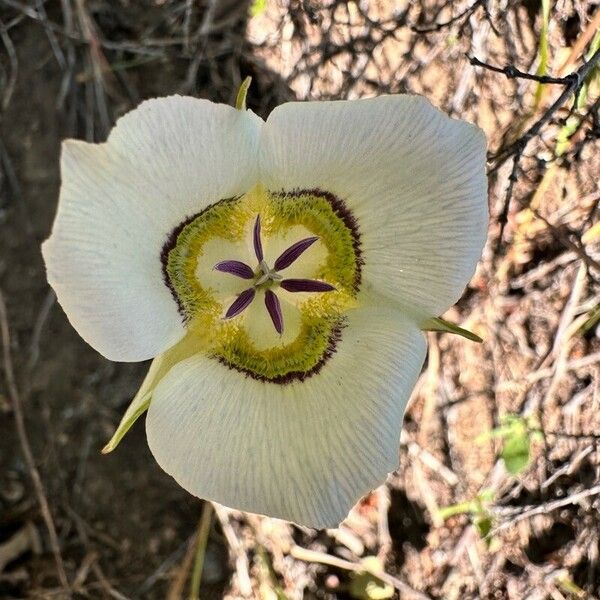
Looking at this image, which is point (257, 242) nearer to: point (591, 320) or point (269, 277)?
point (269, 277)

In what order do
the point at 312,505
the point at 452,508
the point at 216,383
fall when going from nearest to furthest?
the point at 312,505 → the point at 216,383 → the point at 452,508

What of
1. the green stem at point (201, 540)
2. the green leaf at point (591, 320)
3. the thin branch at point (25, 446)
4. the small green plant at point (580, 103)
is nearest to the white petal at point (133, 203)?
the small green plant at point (580, 103)

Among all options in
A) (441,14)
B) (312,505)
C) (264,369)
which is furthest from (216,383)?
(441,14)

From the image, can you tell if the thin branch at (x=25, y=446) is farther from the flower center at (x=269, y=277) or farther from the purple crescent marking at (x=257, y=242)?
the purple crescent marking at (x=257, y=242)

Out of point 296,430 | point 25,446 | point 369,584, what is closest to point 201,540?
point 369,584

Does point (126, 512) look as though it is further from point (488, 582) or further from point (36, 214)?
point (488, 582)

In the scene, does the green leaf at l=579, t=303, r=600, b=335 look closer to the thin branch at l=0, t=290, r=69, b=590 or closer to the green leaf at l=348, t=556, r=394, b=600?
the green leaf at l=348, t=556, r=394, b=600

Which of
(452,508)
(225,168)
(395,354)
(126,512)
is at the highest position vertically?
(225,168)
